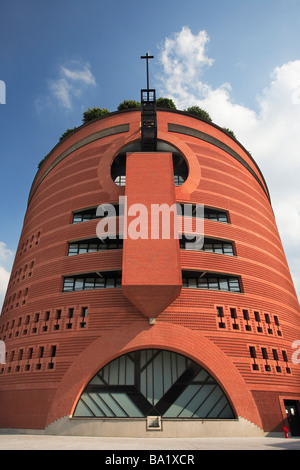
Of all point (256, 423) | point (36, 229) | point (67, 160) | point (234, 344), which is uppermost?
point (67, 160)

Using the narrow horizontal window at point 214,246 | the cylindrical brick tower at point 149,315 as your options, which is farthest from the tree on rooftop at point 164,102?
the narrow horizontal window at point 214,246

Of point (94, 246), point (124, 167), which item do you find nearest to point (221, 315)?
point (94, 246)

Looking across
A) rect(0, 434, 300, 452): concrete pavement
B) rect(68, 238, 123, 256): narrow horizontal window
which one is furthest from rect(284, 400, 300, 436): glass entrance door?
rect(68, 238, 123, 256): narrow horizontal window

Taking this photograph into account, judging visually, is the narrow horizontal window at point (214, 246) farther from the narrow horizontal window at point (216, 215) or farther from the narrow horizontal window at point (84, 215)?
the narrow horizontal window at point (84, 215)

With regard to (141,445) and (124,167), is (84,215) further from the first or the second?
(141,445)

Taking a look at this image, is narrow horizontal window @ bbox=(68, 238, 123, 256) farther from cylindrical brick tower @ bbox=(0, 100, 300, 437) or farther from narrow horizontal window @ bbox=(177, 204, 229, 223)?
narrow horizontal window @ bbox=(177, 204, 229, 223)

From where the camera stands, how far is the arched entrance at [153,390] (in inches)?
714

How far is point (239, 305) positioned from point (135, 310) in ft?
24.0

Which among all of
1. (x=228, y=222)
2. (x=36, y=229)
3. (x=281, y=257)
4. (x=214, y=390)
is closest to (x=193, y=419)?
(x=214, y=390)

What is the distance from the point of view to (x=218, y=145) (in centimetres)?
2961

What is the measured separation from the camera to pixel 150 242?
18359 millimetres

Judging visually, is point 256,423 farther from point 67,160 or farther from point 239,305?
point 67,160

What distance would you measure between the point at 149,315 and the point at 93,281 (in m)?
5.58

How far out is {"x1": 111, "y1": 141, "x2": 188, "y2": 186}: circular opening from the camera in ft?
90.2
